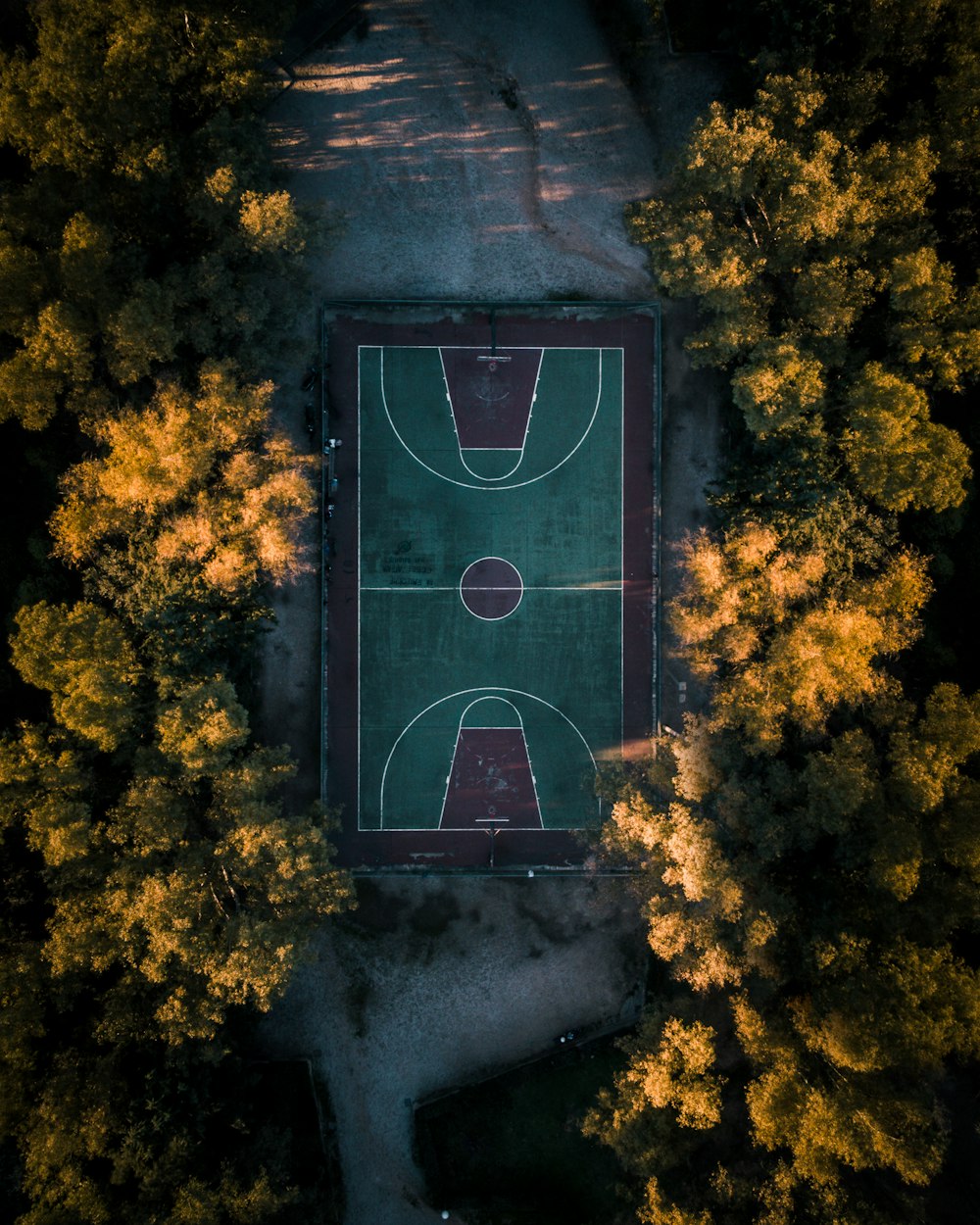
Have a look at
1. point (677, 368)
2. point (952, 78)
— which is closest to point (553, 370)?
point (677, 368)

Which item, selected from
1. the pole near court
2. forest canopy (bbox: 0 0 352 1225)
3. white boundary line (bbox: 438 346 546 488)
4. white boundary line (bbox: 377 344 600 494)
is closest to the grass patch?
forest canopy (bbox: 0 0 352 1225)

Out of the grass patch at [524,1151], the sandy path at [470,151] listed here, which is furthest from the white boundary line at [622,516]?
the grass patch at [524,1151]

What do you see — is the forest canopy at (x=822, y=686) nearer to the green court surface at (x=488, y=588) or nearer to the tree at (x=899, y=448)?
the tree at (x=899, y=448)

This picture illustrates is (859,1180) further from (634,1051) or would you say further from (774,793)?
(774,793)

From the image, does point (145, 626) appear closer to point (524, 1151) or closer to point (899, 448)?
point (524, 1151)

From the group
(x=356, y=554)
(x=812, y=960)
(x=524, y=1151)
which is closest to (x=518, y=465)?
(x=356, y=554)
